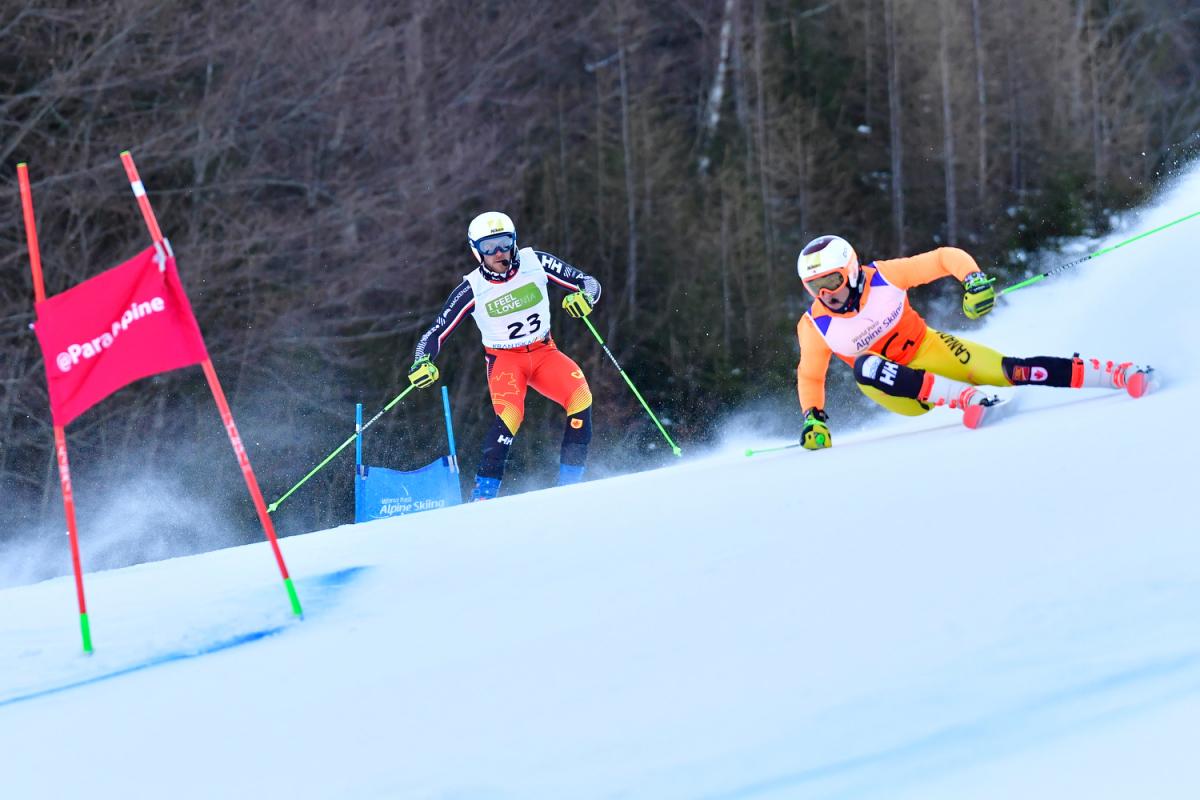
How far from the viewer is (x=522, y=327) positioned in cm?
876

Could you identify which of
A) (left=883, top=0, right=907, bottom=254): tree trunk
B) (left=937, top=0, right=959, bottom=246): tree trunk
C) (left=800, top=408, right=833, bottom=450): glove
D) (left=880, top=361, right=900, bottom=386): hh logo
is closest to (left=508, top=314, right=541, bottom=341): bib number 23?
(left=800, top=408, right=833, bottom=450): glove

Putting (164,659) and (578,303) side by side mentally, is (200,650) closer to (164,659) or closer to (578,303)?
(164,659)

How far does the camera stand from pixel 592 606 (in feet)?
15.2

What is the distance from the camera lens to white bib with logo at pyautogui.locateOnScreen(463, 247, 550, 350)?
28.6ft

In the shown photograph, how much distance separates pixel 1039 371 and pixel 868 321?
809mm

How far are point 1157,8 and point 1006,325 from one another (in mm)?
26200

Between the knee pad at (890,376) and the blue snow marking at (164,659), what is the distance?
316 cm

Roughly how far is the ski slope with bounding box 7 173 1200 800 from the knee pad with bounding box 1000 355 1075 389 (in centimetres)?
37

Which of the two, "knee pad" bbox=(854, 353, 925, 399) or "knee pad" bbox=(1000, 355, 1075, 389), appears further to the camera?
"knee pad" bbox=(854, 353, 925, 399)

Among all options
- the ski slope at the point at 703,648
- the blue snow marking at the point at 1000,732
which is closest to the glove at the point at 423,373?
the ski slope at the point at 703,648

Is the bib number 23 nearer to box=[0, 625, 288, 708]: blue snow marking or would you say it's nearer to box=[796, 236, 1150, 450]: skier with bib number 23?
box=[796, 236, 1150, 450]: skier with bib number 23

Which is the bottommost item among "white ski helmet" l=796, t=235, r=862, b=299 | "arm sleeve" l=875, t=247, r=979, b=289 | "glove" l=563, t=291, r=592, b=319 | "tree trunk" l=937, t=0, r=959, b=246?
"tree trunk" l=937, t=0, r=959, b=246

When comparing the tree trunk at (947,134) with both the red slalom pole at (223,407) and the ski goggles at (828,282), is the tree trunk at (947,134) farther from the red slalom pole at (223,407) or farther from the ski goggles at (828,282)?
the red slalom pole at (223,407)

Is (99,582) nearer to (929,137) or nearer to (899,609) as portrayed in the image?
(899,609)
